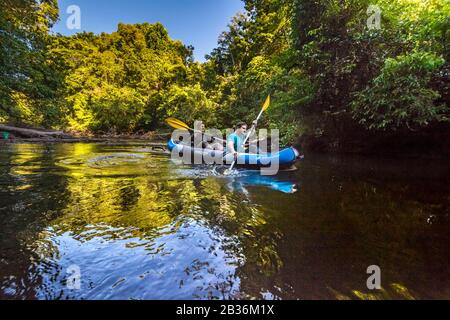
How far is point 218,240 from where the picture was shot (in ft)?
9.77

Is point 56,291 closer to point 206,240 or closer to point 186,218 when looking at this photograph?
point 206,240

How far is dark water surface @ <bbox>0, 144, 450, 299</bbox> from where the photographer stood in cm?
206

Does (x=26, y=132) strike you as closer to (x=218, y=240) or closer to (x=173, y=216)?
(x=173, y=216)

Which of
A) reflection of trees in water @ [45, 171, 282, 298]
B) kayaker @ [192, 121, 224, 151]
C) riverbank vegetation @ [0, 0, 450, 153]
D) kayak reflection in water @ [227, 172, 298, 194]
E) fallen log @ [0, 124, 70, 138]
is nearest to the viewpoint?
reflection of trees in water @ [45, 171, 282, 298]

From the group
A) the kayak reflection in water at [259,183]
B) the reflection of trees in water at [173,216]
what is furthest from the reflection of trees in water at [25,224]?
the kayak reflection in water at [259,183]

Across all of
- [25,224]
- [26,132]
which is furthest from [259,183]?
[26,132]

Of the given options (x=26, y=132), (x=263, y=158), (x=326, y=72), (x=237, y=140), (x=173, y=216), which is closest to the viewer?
(x=173, y=216)

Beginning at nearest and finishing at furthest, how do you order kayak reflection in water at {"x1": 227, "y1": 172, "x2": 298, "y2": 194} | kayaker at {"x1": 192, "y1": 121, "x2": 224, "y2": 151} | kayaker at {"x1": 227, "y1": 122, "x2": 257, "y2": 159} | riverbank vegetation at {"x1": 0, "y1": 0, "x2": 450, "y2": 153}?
kayak reflection in water at {"x1": 227, "y1": 172, "x2": 298, "y2": 194} → riverbank vegetation at {"x1": 0, "y1": 0, "x2": 450, "y2": 153} → kayaker at {"x1": 227, "y1": 122, "x2": 257, "y2": 159} → kayaker at {"x1": 192, "y1": 121, "x2": 224, "y2": 151}

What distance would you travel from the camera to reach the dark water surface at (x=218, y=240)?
2062 millimetres

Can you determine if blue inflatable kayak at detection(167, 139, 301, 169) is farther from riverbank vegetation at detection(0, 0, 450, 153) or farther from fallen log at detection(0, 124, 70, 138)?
Answer: fallen log at detection(0, 124, 70, 138)

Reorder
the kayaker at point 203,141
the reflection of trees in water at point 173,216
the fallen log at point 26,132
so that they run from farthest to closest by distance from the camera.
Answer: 1. the fallen log at point 26,132
2. the kayaker at point 203,141
3. the reflection of trees in water at point 173,216

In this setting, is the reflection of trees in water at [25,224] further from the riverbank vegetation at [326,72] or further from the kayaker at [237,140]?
the riverbank vegetation at [326,72]

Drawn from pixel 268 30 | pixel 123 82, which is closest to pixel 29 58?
pixel 268 30

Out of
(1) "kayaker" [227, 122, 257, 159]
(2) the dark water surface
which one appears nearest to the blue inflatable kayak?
(1) "kayaker" [227, 122, 257, 159]
